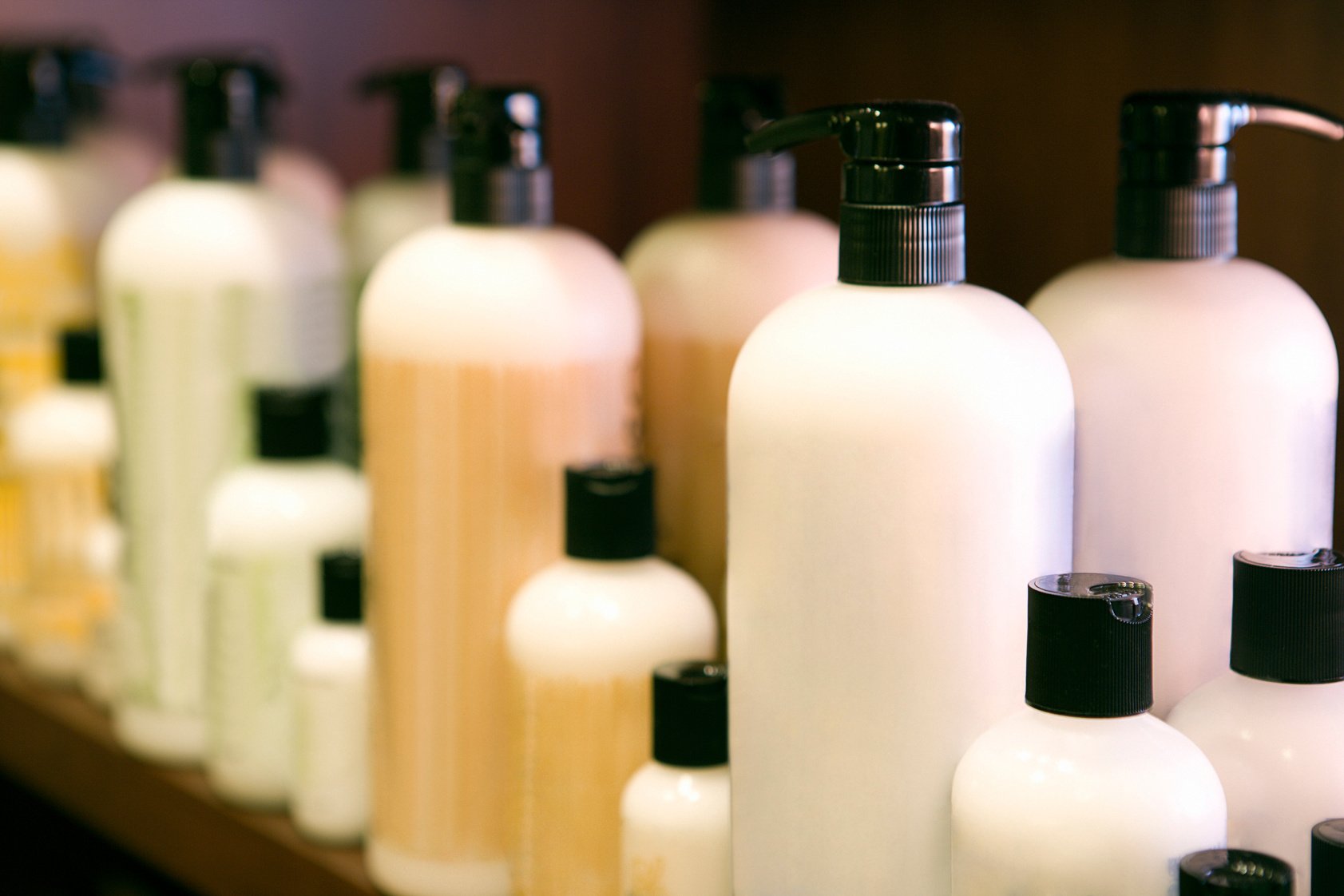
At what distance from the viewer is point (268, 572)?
58 cm

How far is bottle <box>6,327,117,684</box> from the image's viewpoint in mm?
762

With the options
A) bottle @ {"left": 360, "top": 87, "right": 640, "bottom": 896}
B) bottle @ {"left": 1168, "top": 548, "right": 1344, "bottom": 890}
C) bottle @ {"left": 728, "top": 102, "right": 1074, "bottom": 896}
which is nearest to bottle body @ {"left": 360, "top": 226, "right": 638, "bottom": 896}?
bottle @ {"left": 360, "top": 87, "right": 640, "bottom": 896}

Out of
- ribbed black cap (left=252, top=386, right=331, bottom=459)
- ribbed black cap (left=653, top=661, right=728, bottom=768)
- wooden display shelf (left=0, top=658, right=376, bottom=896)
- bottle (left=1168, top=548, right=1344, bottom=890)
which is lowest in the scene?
wooden display shelf (left=0, top=658, right=376, bottom=896)

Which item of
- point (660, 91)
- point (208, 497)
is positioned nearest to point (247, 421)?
point (208, 497)

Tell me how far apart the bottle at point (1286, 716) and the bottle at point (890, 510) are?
48 mm

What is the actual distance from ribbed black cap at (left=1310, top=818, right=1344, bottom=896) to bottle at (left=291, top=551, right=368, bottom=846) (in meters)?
0.33

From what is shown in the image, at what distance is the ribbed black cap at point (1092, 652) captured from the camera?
33 cm

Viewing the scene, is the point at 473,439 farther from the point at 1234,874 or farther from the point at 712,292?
the point at 1234,874

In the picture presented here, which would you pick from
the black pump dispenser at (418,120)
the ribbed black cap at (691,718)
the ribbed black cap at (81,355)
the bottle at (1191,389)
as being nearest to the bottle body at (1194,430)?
the bottle at (1191,389)

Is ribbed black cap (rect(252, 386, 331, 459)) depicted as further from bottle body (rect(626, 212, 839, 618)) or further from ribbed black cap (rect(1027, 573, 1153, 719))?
ribbed black cap (rect(1027, 573, 1153, 719))

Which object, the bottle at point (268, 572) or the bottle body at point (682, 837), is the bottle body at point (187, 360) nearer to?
the bottle at point (268, 572)

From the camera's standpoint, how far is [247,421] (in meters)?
0.63

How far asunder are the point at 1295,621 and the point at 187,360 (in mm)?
430

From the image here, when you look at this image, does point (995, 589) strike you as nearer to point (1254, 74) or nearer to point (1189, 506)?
point (1189, 506)
